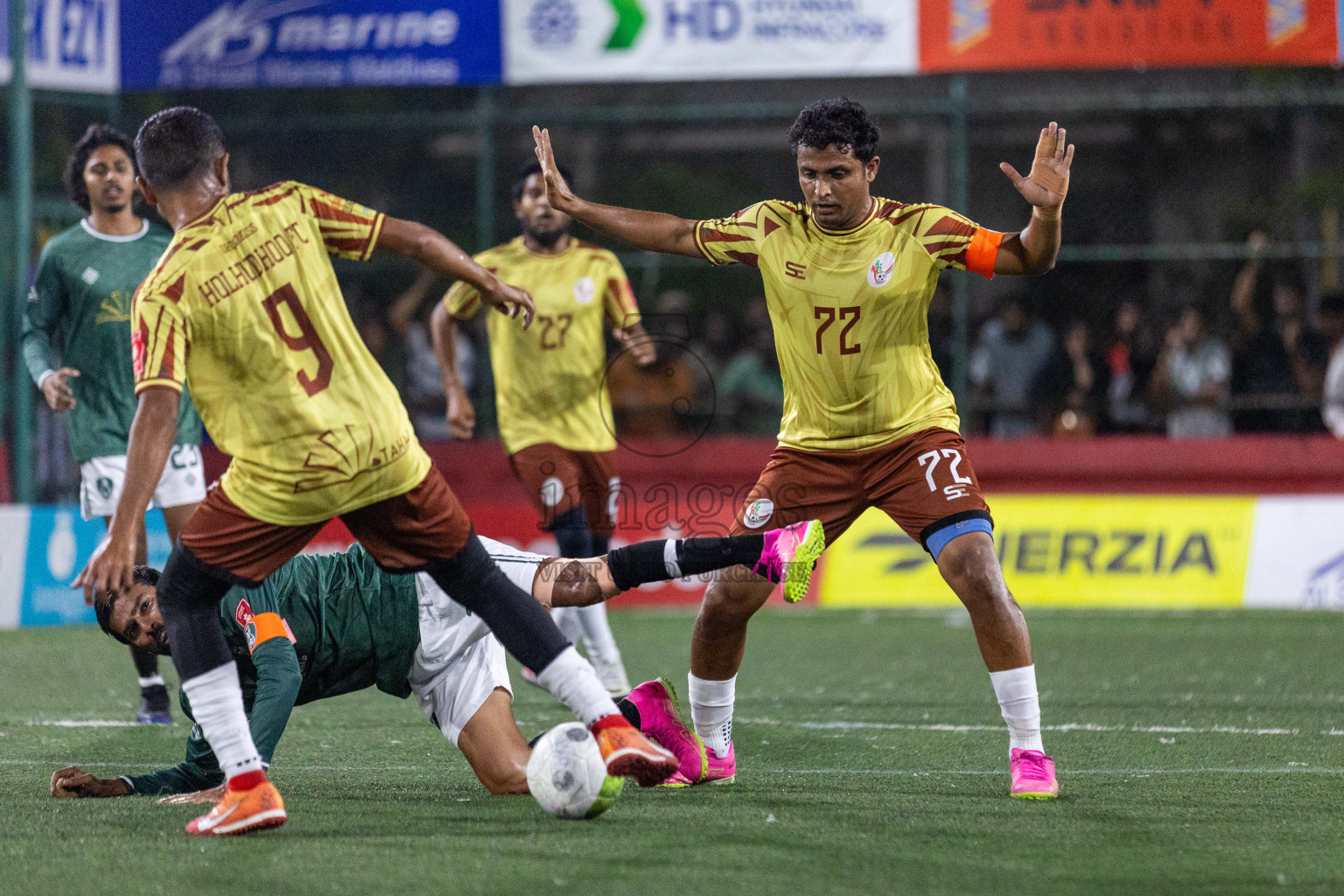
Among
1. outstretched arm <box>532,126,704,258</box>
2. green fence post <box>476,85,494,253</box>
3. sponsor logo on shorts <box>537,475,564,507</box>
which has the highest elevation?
green fence post <box>476,85,494,253</box>

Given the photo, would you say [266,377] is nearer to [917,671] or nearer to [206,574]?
[206,574]

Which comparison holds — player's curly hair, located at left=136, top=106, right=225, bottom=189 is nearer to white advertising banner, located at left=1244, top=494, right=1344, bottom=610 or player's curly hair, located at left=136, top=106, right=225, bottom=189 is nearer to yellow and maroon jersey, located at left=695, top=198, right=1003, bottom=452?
yellow and maroon jersey, located at left=695, top=198, right=1003, bottom=452

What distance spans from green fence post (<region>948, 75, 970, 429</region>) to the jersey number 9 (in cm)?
904

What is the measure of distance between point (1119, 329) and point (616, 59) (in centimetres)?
457

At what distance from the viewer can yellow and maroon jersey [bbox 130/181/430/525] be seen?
4410mm

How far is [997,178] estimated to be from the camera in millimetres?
15344

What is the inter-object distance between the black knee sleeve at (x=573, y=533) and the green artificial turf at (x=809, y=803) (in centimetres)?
71

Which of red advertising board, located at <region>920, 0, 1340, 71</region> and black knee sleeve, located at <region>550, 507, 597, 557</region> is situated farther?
red advertising board, located at <region>920, 0, 1340, 71</region>

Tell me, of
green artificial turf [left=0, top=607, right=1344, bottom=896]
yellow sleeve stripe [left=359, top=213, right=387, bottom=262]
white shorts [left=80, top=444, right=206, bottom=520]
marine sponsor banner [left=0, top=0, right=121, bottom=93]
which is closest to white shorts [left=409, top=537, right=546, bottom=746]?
green artificial turf [left=0, top=607, right=1344, bottom=896]

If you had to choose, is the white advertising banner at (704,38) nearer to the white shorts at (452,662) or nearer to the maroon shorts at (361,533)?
the white shorts at (452,662)

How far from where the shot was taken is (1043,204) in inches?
195

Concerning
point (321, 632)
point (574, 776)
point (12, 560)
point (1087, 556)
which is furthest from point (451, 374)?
point (1087, 556)

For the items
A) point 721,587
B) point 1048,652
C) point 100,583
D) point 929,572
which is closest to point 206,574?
point 100,583

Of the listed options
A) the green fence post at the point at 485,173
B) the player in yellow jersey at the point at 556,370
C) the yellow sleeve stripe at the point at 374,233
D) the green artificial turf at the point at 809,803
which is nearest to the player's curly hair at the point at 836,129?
the yellow sleeve stripe at the point at 374,233
